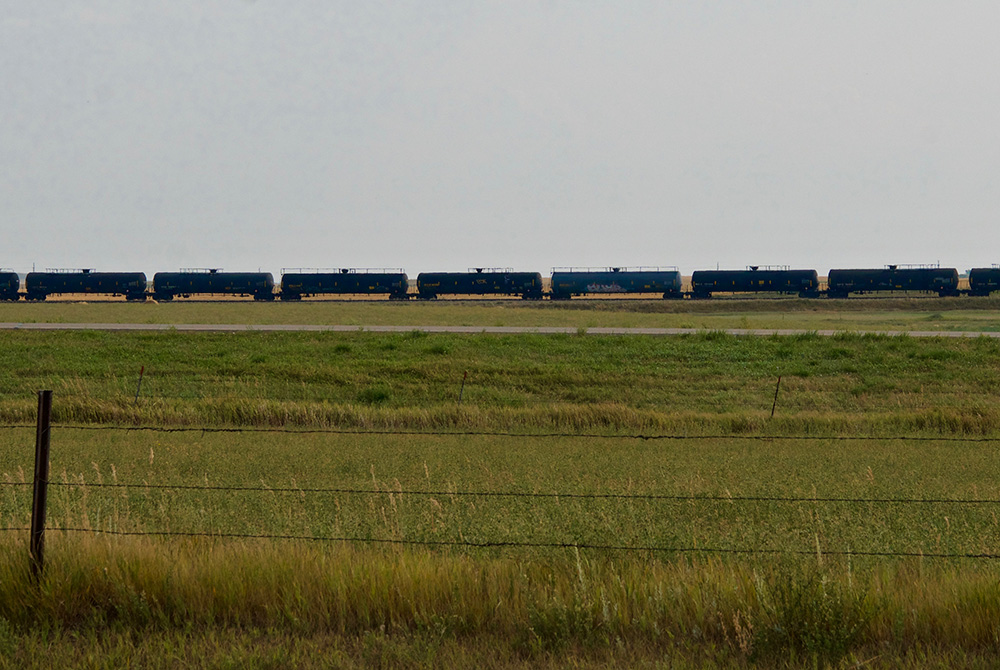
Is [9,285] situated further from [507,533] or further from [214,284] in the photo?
[507,533]

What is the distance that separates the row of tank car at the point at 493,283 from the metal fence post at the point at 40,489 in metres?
83.7

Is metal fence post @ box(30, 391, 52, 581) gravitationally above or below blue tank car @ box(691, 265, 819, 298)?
below

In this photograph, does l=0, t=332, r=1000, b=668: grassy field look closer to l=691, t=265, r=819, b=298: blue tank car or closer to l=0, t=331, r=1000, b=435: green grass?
l=0, t=331, r=1000, b=435: green grass

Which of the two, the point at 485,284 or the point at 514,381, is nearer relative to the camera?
the point at 514,381

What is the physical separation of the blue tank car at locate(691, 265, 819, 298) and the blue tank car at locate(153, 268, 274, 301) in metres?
47.3

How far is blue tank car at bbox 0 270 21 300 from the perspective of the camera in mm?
91250

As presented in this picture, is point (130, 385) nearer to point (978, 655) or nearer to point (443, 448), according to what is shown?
point (443, 448)

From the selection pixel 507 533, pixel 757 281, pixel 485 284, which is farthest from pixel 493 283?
pixel 507 533

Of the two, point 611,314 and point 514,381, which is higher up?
point 611,314

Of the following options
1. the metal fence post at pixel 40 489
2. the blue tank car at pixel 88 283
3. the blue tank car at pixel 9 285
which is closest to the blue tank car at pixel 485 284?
the blue tank car at pixel 88 283

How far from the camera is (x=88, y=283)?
92500 mm

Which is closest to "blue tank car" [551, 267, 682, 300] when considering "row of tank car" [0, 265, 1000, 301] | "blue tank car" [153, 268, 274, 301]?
"row of tank car" [0, 265, 1000, 301]

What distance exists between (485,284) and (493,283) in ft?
2.87

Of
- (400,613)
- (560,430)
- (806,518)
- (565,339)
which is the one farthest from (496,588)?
(565,339)
